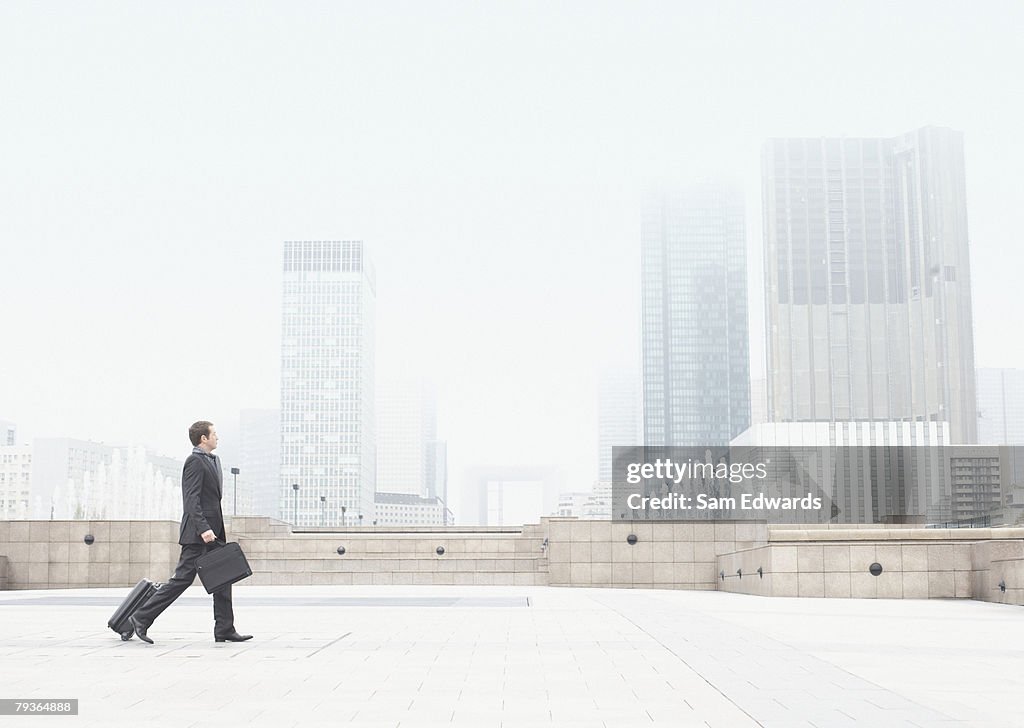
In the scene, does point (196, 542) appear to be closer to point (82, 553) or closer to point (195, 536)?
point (195, 536)

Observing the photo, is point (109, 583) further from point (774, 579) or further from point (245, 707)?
point (245, 707)

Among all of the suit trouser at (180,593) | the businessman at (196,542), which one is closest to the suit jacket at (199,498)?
the businessman at (196,542)

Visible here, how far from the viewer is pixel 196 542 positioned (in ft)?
32.0

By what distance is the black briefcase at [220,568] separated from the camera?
9.50m

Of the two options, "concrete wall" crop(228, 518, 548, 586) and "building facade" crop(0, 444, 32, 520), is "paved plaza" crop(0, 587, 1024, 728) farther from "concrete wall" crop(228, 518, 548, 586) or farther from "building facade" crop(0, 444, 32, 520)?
"building facade" crop(0, 444, 32, 520)

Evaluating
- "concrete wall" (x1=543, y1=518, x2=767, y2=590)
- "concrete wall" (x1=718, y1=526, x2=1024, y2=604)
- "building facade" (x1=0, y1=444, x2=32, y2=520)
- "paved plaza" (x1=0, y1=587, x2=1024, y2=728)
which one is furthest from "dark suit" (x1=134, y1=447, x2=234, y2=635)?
"building facade" (x1=0, y1=444, x2=32, y2=520)

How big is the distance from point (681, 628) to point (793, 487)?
18.1 m

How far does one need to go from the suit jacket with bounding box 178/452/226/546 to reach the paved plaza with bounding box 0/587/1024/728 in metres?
0.97

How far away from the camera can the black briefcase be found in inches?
374

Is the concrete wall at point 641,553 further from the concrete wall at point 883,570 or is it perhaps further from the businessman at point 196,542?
the businessman at point 196,542

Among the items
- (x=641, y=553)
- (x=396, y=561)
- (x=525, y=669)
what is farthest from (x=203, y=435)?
(x=396, y=561)

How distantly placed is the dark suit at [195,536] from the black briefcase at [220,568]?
0.35 ft

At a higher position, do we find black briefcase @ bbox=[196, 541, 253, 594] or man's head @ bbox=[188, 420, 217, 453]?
man's head @ bbox=[188, 420, 217, 453]

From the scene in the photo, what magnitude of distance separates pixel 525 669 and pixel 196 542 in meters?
3.32
